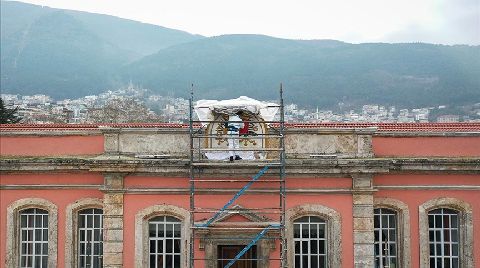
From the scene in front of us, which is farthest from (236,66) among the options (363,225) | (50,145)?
(363,225)

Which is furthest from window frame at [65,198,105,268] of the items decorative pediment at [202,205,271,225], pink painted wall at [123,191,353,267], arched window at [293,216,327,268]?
arched window at [293,216,327,268]

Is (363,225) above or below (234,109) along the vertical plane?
below

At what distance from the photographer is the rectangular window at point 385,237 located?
16.9m

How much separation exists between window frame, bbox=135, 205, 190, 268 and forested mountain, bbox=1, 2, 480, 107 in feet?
134

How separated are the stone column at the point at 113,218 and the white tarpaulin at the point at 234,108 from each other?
2902mm

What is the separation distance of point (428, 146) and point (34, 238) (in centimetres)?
1167

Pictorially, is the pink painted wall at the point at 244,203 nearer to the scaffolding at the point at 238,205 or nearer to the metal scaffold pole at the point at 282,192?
the scaffolding at the point at 238,205

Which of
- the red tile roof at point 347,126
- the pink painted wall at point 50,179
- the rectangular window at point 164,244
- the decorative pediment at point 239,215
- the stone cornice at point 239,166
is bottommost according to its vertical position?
the rectangular window at point 164,244

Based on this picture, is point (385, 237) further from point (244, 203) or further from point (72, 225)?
point (72, 225)

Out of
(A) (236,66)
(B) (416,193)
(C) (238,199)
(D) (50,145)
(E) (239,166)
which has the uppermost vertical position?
(A) (236,66)

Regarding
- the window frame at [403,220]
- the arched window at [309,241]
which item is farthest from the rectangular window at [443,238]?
the arched window at [309,241]

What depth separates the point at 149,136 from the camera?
1661cm

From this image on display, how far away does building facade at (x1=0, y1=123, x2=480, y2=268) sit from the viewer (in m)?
16.2

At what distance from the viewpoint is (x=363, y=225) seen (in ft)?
53.1
